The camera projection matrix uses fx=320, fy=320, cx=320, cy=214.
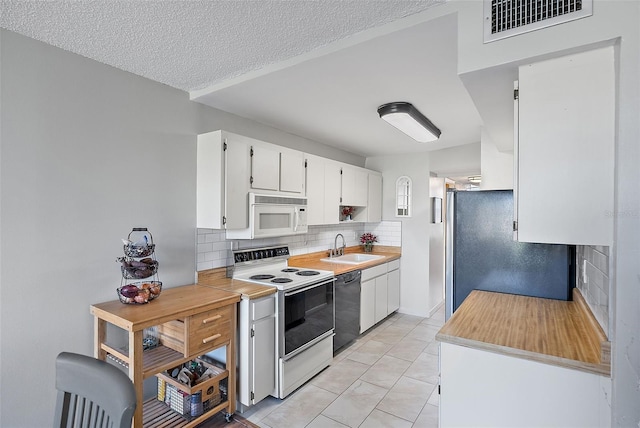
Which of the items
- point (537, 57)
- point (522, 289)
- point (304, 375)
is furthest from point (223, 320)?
point (537, 57)

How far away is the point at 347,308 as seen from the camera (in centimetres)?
341

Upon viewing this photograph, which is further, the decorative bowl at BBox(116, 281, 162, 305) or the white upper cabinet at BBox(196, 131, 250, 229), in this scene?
the white upper cabinet at BBox(196, 131, 250, 229)

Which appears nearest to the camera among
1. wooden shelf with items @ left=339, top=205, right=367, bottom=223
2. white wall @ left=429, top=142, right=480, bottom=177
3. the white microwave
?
the white microwave

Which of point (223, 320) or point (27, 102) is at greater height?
point (27, 102)

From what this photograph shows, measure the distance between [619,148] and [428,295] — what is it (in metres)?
3.73

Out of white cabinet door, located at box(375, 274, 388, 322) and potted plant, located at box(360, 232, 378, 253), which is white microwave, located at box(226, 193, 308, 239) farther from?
potted plant, located at box(360, 232, 378, 253)

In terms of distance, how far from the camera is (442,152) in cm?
443

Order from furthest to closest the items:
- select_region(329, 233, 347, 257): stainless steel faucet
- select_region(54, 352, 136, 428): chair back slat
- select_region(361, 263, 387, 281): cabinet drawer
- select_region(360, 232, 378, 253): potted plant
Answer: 1. select_region(360, 232, 378, 253): potted plant
2. select_region(329, 233, 347, 257): stainless steel faucet
3. select_region(361, 263, 387, 281): cabinet drawer
4. select_region(54, 352, 136, 428): chair back slat

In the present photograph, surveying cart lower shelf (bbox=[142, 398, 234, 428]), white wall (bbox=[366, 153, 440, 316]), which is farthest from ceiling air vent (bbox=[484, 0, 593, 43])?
white wall (bbox=[366, 153, 440, 316])

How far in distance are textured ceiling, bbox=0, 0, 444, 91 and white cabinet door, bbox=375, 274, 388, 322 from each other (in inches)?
117

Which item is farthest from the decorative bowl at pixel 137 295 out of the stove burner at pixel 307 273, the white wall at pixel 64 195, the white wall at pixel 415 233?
the white wall at pixel 415 233

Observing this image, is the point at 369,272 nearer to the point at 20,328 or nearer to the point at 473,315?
the point at 473,315

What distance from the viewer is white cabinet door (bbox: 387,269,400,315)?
4.37 metres

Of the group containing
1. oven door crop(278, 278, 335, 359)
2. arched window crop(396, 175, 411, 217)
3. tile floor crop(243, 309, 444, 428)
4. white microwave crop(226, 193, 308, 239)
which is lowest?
tile floor crop(243, 309, 444, 428)
